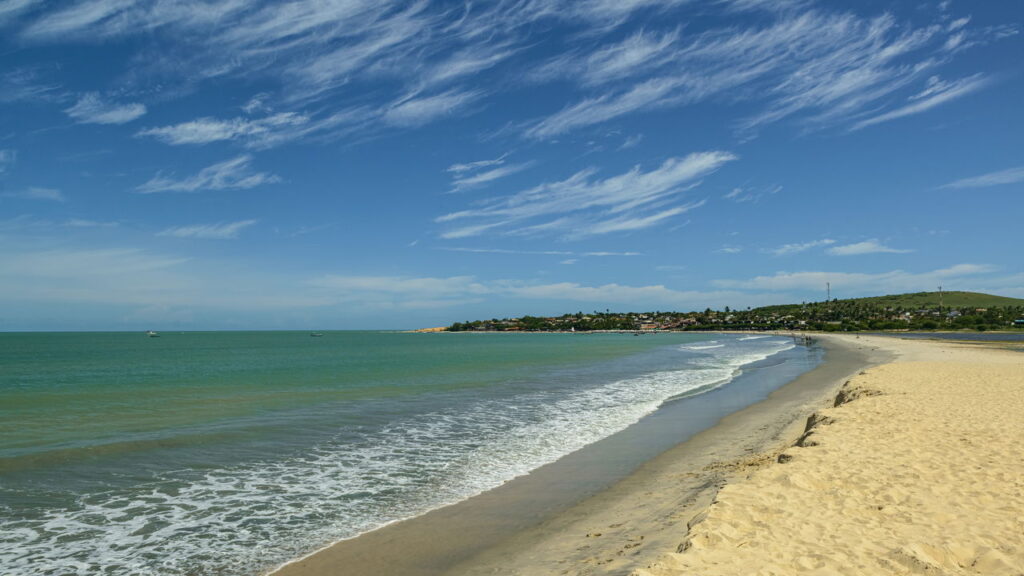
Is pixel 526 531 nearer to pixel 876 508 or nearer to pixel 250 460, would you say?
pixel 876 508

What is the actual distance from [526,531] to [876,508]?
473 cm

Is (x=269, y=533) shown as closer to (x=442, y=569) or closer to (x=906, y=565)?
(x=442, y=569)

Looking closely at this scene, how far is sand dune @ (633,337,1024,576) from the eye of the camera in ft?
18.6

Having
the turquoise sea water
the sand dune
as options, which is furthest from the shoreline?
the sand dune

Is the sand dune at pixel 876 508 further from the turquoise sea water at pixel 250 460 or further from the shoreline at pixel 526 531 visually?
the turquoise sea water at pixel 250 460

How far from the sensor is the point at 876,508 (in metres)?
7.38

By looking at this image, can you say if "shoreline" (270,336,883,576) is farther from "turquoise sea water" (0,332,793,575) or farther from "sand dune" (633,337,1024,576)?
"sand dune" (633,337,1024,576)

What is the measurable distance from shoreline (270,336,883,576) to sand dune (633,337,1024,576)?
0.82 metres

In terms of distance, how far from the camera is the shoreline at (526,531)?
7.19m

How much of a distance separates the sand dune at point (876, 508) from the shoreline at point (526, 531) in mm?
823

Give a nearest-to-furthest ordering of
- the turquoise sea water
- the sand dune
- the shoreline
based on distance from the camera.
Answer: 1. the sand dune
2. the shoreline
3. the turquoise sea water

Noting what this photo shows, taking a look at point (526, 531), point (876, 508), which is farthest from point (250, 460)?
point (876, 508)

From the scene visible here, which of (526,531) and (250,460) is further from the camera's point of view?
(250,460)

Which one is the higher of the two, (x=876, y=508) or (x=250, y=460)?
(x=876, y=508)
